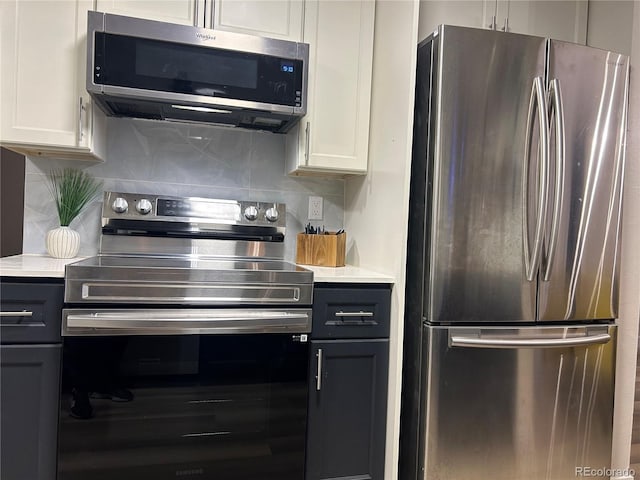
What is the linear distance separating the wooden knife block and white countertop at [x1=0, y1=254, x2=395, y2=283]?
0.26 feet

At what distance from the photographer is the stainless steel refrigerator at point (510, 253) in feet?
5.11

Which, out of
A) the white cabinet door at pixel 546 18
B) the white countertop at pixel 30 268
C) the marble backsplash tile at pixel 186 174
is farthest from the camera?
the white cabinet door at pixel 546 18

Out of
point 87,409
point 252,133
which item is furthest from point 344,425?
point 252,133

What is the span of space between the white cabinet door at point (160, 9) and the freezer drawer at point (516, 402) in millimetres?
1565

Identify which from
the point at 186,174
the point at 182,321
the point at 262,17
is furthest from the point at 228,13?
the point at 182,321

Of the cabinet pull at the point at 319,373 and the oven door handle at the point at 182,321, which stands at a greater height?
the oven door handle at the point at 182,321

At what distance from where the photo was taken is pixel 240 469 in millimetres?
1553

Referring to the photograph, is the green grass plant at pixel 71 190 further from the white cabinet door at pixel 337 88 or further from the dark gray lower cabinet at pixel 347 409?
the dark gray lower cabinet at pixel 347 409

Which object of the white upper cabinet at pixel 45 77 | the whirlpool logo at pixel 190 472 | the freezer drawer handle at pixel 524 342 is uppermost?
the white upper cabinet at pixel 45 77

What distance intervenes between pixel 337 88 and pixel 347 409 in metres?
1.35

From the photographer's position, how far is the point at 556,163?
1.61 metres

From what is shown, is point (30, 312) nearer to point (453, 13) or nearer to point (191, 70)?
point (191, 70)

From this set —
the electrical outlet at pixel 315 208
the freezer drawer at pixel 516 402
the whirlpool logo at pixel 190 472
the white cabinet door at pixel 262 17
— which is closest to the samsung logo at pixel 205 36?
the white cabinet door at pixel 262 17

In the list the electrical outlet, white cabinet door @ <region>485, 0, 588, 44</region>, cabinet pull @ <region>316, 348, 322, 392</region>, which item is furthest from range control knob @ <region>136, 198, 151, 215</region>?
white cabinet door @ <region>485, 0, 588, 44</region>
